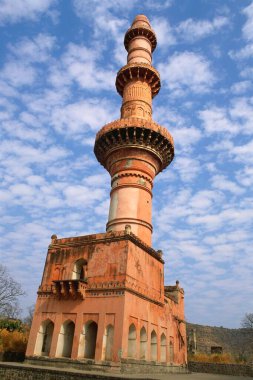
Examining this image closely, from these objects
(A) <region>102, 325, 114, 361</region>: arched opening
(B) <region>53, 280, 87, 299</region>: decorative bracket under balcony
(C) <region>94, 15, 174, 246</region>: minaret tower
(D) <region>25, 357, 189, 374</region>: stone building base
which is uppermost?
(C) <region>94, 15, 174, 246</region>: minaret tower

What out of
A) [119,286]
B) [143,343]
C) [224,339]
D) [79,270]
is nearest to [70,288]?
[79,270]

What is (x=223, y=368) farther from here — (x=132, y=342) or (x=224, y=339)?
(x=224, y=339)

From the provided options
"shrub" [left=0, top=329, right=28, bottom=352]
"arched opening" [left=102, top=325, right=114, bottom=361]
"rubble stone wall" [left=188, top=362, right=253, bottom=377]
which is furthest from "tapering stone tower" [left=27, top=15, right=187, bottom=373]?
"rubble stone wall" [left=188, top=362, right=253, bottom=377]

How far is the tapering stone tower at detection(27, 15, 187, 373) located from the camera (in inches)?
504

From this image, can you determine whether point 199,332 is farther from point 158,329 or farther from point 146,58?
point 146,58

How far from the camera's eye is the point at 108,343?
490 inches

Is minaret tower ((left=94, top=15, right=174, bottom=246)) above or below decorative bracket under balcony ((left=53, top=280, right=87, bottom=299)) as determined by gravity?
above

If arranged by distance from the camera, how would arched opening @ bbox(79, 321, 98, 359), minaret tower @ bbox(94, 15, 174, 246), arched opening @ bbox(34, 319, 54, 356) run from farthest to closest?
minaret tower @ bbox(94, 15, 174, 246)
arched opening @ bbox(34, 319, 54, 356)
arched opening @ bbox(79, 321, 98, 359)

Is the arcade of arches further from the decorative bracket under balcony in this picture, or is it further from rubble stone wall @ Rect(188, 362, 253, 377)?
rubble stone wall @ Rect(188, 362, 253, 377)

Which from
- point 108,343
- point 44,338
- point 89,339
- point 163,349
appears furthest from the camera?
point 163,349

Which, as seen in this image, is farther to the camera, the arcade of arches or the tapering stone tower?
the tapering stone tower

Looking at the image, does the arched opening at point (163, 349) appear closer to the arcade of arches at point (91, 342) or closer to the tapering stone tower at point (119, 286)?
the tapering stone tower at point (119, 286)

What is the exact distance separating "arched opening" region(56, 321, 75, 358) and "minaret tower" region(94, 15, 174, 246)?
5100 mm

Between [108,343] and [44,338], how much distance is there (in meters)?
3.56
